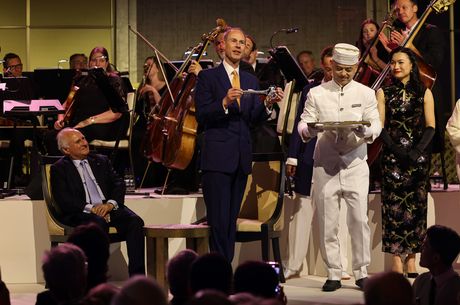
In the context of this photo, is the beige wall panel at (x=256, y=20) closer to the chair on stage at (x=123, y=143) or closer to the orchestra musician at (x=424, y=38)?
the chair on stage at (x=123, y=143)

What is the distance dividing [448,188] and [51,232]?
3275 millimetres

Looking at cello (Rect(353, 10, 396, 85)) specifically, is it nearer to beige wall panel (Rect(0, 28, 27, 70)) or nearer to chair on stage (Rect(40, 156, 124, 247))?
chair on stage (Rect(40, 156, 124, 247))

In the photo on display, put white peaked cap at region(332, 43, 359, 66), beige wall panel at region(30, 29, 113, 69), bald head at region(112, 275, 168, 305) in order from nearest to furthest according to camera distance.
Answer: bald head at region(112, 275, 168, 305) < white peaked cap at region(332, 43, 359, 66) < beige wall panel at region(30, 29, 113, 69)

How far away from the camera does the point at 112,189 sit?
7.45m

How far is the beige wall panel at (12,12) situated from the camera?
1395cm

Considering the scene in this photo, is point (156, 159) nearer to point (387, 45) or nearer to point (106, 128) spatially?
point (106, 128)

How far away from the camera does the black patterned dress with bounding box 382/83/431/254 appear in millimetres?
7223

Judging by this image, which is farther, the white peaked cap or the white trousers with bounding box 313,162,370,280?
the white trousers with bounding box 313,162,370,280

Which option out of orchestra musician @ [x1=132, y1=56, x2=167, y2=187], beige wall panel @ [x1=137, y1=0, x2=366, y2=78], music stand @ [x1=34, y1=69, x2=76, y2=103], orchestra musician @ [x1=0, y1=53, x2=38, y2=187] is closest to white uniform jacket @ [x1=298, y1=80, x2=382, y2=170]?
orchestra musician @ [x1=132, y1=56, x2=167, y2=187]

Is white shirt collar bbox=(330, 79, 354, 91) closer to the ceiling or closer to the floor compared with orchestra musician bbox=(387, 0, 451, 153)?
closer to the floor

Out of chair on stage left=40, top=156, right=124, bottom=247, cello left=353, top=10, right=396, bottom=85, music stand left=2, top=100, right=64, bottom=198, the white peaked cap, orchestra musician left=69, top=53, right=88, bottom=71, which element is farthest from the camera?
orchestra musician left=69, top=53, right=88, bottom=71

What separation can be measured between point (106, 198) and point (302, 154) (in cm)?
145

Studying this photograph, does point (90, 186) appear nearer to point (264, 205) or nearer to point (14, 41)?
point (264, 205)

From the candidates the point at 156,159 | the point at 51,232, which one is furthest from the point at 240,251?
the point at 51,232
